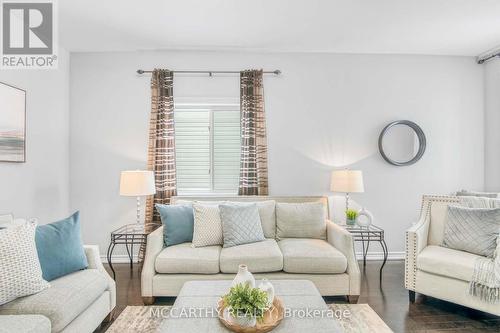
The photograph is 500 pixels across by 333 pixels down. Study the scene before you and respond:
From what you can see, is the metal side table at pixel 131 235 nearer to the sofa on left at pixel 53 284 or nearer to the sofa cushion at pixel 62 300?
the sofa on left at pixel 53 284

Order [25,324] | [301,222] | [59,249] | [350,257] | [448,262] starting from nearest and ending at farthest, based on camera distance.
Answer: [25,324] < [59,249] < [448,262] < [350,257] < [301,222]

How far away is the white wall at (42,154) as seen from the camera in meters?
2.80

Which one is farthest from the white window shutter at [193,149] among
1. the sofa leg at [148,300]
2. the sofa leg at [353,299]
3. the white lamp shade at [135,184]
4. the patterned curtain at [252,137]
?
the sofa leg at [353,299]

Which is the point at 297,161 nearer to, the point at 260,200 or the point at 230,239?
the point at 260,200

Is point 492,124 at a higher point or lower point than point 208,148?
higher

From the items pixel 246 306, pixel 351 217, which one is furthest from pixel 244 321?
pixel 351 217

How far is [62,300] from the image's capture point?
68.8 inches

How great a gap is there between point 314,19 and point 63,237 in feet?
9.66

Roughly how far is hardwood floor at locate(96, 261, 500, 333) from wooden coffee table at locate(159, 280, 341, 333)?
33.3 inches

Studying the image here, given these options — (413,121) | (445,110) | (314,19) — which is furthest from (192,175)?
(445,110)

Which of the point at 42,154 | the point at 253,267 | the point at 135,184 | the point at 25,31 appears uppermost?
the point at 25,31

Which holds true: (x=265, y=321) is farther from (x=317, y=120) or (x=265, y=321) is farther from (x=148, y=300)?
(x=317, y=120)

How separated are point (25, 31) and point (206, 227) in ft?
8.63

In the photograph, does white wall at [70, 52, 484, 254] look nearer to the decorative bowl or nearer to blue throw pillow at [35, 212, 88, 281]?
blue throw pillow at [35, 212, 88, 281]
